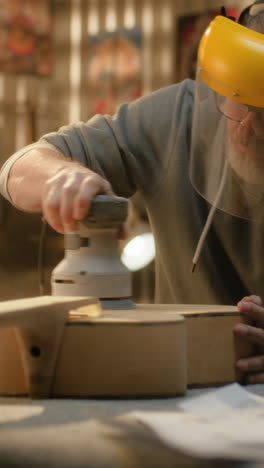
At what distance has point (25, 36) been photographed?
504 centimetres

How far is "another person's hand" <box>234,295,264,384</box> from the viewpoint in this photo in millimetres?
932

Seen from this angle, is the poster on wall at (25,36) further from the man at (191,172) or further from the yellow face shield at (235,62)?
the yellow face shield at (235,62)

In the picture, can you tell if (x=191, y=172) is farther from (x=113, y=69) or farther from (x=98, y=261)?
(x=113, y=69)

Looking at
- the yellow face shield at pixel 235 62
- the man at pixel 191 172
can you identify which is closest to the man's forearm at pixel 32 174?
the man at pixel 191 172

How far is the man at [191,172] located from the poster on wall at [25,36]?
3611mm

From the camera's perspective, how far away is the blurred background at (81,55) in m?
4.86

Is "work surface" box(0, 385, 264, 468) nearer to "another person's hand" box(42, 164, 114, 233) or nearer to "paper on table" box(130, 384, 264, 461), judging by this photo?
"paper on table" box(130, 384, 264, 461)

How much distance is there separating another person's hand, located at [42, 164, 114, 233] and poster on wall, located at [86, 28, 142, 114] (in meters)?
4.01

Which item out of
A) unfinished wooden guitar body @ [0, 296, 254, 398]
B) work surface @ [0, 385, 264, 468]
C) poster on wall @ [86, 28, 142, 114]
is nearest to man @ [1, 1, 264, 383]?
unfinished wooden guitar body @ [0, 296, 254, 398]

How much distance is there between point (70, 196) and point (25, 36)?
4379 mm

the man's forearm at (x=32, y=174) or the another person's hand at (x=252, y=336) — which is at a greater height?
the man's forearm at (x=32, y=174)

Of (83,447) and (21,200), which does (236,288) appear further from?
(83,447)

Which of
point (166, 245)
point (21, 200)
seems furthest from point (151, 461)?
point (166, 245)

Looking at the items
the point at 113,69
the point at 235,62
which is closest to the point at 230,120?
the point at 235,62
